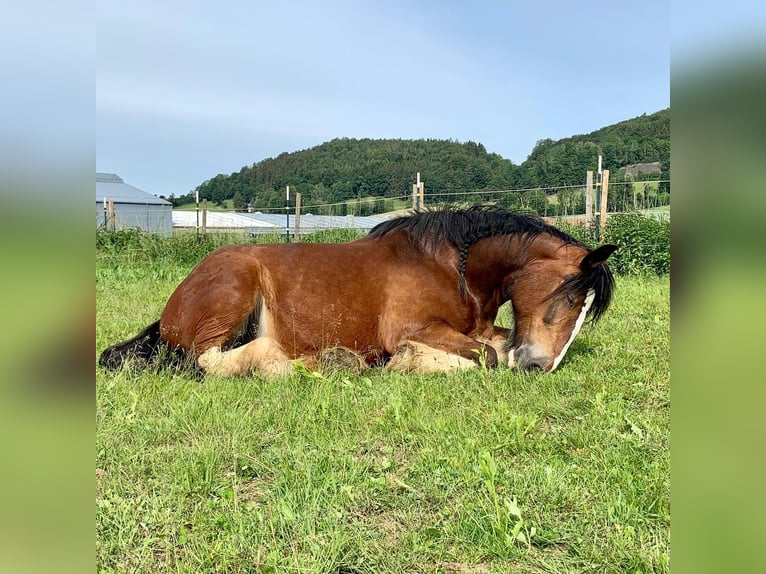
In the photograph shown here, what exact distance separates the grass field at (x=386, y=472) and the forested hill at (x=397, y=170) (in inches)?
467

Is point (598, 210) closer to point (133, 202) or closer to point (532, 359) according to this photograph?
point (532, 359)

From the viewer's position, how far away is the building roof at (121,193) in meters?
48.4

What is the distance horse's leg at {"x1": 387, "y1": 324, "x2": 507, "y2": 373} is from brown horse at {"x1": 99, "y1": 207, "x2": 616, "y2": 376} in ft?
0.04

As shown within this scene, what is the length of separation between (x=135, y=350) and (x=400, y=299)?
91.9 inches

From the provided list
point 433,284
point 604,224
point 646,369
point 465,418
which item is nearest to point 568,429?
point 465,418

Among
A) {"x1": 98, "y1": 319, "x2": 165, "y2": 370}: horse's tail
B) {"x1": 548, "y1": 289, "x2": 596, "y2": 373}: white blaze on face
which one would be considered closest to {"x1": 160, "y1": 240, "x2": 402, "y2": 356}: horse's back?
{"x1": 98, "y1": 319, "x2": 165, "y2": 370}: horse's tail

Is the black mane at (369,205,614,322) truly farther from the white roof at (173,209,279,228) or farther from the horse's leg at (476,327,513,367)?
the white roof at (173,209,279,228)

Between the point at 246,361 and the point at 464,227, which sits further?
the point at 464,227

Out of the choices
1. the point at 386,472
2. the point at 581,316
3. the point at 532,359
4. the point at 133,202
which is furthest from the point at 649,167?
the point at 133,202

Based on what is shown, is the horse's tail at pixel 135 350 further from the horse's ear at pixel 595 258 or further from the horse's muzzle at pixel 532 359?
the horse's ear at pixel 595 258

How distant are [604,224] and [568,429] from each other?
11352 millimetres

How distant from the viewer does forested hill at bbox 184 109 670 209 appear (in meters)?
23.1

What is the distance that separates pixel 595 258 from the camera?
455 centimetres
